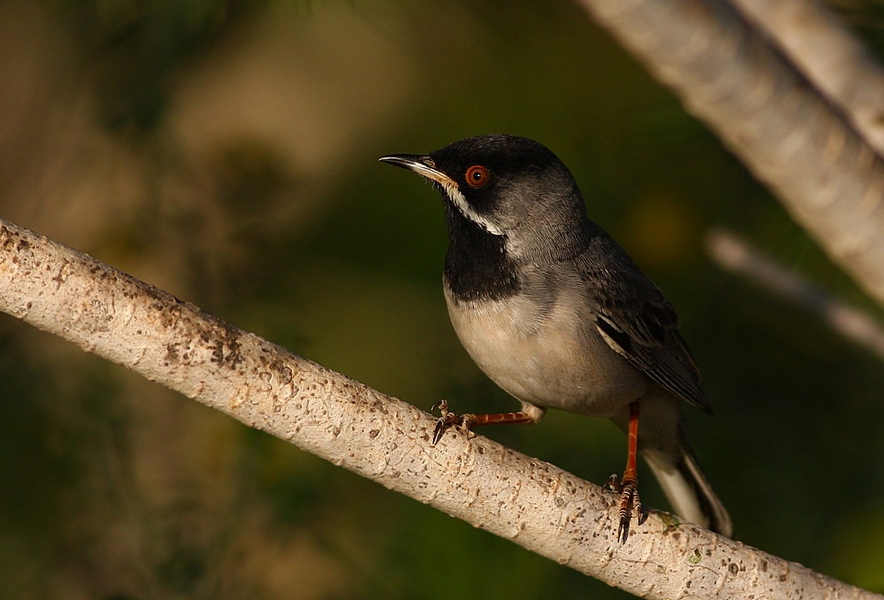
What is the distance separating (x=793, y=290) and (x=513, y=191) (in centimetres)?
137

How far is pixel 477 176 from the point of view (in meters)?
4.26

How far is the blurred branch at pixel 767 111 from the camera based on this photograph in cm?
251

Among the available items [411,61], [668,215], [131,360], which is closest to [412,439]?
[131,360]

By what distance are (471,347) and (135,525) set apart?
170 cm

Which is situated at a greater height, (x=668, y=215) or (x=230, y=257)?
(x=668, y=215)

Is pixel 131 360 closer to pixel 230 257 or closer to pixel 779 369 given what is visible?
pixel 230 257

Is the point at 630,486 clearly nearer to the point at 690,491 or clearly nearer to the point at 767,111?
the point at 690,491

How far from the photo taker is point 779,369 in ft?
19.4

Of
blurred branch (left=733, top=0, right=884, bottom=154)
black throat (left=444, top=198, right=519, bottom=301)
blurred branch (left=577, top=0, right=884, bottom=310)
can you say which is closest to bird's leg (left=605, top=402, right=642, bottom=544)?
black throat (left=444, top=198, right=519, bottom=301)

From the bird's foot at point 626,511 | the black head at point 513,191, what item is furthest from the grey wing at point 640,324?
the bird's foot at point 626,511

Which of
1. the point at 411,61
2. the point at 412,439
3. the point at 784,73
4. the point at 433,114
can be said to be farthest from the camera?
the point at 411,61

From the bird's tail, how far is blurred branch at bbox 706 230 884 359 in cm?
87

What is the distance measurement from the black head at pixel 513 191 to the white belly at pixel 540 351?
310mm

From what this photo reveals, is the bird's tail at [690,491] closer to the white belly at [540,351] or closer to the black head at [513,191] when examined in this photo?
the white belly at [540,351]
